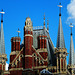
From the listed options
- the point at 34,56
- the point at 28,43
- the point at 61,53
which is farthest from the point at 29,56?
the point at 61,53

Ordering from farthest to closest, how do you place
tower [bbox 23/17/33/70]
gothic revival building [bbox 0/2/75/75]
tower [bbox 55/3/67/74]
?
1. tower [bbox 23/17/33/70]
2. gothic revival building [bbox 0/2/75/75]
3. tower [bbox 55/3/67/74]

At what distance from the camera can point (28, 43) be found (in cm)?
9706

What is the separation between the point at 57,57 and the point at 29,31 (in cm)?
880

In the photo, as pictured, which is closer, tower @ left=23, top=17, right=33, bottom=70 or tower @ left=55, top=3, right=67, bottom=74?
tower @ left=55, top=3, right=67, bottom=74

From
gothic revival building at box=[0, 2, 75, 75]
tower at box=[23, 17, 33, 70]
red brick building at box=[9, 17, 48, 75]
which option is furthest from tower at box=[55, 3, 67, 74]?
tower at box=[23, 17, 33, 70]

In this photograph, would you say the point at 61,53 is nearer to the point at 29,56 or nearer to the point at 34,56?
→ the point at 34,56

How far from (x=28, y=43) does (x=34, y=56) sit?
3128 mm

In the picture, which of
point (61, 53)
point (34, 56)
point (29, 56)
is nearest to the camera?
point (61, 53)

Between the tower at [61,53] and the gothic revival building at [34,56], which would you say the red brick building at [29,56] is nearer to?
the gothic revival building at [34,56]

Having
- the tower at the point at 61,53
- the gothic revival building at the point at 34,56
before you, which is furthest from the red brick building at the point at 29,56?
the tower at the point at 61,53

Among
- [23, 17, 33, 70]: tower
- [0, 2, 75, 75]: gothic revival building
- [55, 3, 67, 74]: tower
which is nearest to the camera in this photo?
[55, 3, 67, 74]: tower

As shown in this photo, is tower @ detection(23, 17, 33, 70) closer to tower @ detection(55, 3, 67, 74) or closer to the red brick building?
the red brick building

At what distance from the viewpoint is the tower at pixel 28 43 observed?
96.1 metres

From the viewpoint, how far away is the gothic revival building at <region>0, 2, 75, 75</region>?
93.9 metres
